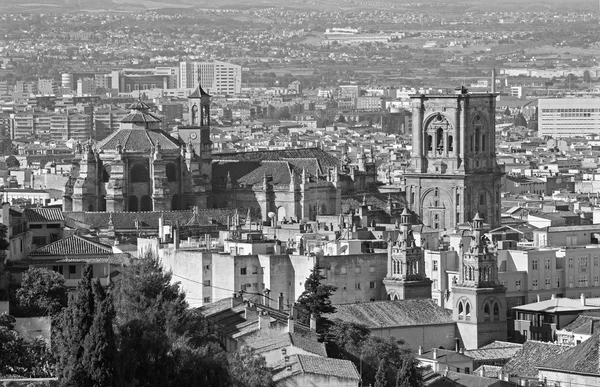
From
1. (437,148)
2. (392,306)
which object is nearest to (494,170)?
(437,148)

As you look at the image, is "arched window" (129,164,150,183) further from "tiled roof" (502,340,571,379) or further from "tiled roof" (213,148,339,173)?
"tiled roof" (502,340,571,379)

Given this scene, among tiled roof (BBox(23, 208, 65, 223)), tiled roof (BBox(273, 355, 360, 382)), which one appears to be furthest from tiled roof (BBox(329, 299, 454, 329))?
tiled roof (BBox(23, 208, 65, 223))

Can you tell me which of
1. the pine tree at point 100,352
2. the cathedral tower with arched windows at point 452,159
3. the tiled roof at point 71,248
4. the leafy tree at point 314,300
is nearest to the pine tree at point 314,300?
the leafy tree at point 314,300

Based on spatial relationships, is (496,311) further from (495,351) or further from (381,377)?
(381,377)

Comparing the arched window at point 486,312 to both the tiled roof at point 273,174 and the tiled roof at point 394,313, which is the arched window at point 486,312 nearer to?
the tiled roof at point 394,313

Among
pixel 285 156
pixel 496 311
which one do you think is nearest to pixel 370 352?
pixel 496 311
